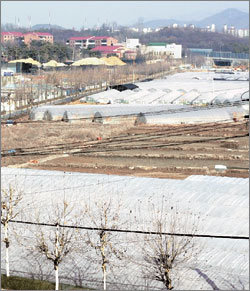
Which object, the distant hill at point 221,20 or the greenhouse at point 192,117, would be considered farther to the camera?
the distant hill at point 221,20

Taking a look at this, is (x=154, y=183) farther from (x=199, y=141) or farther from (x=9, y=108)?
(x=9, y=108)

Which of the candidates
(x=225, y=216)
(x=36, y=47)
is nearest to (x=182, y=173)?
(x=225, y=216)

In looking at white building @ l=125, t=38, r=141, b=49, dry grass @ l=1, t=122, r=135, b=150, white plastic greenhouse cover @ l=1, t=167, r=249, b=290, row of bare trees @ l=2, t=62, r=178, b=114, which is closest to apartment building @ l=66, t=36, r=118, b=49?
white building @ l=125, t=38, r=141, b=49

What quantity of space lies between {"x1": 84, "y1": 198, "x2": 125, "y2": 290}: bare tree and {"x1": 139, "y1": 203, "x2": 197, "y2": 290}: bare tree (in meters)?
0.23

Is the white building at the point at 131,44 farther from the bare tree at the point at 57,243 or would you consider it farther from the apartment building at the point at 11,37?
the bare tree at the point at 57,243

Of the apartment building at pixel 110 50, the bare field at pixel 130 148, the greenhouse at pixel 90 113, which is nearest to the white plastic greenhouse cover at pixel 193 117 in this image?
the bare field at pixel 130 148

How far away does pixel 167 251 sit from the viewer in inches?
132

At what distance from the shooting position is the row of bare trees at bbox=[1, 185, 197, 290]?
3434 millimetres

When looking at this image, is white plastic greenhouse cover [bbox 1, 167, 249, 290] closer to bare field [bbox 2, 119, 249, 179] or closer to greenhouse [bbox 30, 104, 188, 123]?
bare field [bbox 2, 119, 249, 179]

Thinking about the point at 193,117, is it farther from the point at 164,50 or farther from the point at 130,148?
the point at 164,50

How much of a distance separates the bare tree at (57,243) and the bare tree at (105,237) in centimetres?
15

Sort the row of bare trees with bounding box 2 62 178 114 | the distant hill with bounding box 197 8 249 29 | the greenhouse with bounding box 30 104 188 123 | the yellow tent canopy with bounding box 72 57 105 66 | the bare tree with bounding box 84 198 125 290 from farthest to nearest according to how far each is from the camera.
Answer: the distant hill with bounding box 197 8 249 29, the yellow tent canopy with bounding box 72 57 105 66, the row of bare trees with bounding box 2 62 178 114, the greenhouse with bounding box 30 104 188 123, the bare tree with bounding box 84 198 125 290

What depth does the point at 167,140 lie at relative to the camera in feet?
31.8

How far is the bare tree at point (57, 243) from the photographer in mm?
3439
